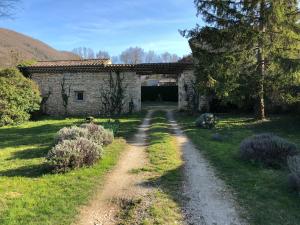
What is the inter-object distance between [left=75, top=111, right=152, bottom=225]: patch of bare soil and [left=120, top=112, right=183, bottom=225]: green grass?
0.22m

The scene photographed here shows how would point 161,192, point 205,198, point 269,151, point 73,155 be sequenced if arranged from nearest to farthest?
point 205,198 → point 161,192 → point 73,155 → point 269,151

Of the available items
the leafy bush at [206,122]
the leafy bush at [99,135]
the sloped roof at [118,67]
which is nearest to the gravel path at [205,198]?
the leafy bush at [99,135]

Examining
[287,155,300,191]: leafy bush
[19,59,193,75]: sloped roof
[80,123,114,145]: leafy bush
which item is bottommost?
[287,155,300,191]: leafy bush

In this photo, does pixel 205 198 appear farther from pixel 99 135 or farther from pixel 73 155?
pixel 99 135

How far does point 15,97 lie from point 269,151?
13781mm

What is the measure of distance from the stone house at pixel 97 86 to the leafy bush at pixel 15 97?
12.6 feet

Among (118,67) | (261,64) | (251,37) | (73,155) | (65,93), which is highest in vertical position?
(251,37)

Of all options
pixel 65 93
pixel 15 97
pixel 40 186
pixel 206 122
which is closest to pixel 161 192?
pixel 40 186

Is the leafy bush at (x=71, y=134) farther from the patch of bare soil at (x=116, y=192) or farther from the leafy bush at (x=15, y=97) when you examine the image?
the leafy bush at (x=15, y=97)

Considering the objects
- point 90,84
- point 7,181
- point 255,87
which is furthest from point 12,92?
point 255,87

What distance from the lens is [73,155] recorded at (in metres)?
9.58

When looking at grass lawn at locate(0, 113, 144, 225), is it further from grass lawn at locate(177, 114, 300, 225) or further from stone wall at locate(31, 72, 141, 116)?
stone wall at locate(31, 72, 141, 116)

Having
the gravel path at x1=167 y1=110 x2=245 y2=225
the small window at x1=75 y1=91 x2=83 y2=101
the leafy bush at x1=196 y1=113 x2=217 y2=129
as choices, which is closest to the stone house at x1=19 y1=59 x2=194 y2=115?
the small window at x1=75 y1=91 x2=83 y2=101

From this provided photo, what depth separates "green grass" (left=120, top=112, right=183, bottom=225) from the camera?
6.39 m
